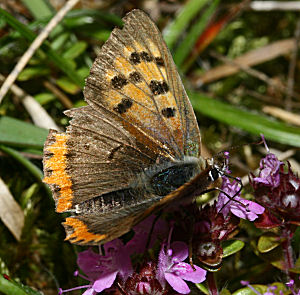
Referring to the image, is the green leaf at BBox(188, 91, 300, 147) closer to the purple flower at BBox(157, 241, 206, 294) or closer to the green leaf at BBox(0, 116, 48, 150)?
the green leaf at BBox(0, 116, 48, 150)

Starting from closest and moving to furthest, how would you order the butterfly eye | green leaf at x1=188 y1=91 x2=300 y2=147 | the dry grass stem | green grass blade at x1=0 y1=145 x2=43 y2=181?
the butterfly eye < green grass blade at x1=0 y1=145 x2=43 y2=181 < the dry grass stem < green leaf at x1=188 y1=91 x2=300 y2=147

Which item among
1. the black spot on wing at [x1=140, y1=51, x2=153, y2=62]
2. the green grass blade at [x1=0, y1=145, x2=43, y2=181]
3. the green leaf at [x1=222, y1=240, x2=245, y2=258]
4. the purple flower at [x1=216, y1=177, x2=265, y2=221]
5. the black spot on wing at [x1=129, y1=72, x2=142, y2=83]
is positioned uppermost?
the black spot on wing at [x1=140, y1=51, x2=153, y2=62]

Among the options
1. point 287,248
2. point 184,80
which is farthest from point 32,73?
point 287,248

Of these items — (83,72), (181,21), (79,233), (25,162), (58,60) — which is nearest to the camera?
(79,233)

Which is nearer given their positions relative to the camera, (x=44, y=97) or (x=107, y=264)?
(x=107, y=264)

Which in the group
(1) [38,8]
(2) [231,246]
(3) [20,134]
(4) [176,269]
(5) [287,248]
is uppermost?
(1) [38,8]

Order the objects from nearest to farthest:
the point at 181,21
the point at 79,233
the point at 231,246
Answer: the point at 79,233 → the point at 231,246 → the point at 181,21

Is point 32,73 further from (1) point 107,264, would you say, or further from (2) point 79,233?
(2) point 79,233

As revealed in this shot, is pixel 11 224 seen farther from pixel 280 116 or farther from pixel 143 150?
pixel 280 116

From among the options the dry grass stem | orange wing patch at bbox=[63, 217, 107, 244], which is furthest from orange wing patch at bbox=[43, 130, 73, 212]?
the dry grass stem
